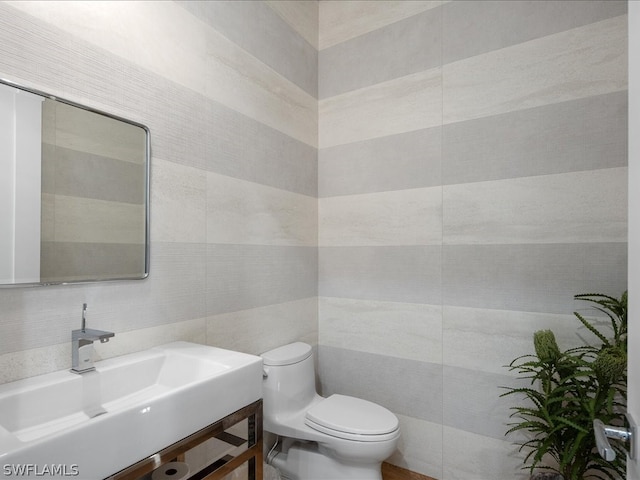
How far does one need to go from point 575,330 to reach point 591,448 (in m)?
0.47

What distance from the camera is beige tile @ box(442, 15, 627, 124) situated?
1.59 meters

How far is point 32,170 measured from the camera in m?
1.10

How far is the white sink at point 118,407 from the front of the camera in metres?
0.77

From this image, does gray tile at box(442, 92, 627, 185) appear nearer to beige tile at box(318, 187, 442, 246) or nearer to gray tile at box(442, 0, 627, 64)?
beige tile at box(318, 187, 442, 246)

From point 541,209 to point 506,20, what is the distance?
92 centimetres

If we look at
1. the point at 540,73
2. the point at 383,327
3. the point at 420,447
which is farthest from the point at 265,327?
the point at 540,73

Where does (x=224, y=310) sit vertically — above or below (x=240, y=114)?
below

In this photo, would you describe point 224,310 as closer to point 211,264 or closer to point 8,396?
point 211,264

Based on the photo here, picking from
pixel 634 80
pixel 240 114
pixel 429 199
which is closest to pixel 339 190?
pixel 429 199

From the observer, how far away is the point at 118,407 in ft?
3.68

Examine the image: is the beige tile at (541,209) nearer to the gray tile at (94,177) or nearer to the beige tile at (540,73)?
the beige tile at (540,73)

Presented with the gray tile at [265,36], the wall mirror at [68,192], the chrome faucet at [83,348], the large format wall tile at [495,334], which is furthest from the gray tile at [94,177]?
the large format wall tile at [495,334]

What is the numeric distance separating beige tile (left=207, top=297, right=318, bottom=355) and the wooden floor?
2.54 feet

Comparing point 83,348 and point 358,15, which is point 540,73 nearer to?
point 358,15
